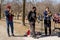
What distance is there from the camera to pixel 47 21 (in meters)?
14.1

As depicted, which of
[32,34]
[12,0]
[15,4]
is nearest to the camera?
[32,34]

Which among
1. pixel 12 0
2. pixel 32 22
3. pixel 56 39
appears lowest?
pixel 56 39

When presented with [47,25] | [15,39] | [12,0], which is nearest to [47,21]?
[47,25]

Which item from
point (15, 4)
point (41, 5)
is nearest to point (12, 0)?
point (15, 4)

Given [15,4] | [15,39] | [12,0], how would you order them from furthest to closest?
[15,4] → [12,0] → [15,39]

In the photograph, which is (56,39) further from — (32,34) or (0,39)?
(0,39)

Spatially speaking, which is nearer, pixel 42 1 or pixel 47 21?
pixel 47 21

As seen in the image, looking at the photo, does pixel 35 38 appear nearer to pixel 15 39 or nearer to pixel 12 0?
pixel 15 39

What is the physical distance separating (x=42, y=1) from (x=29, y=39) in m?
32.1

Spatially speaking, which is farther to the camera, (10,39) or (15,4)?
(15,4)

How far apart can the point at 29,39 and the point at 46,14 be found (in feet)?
6.41

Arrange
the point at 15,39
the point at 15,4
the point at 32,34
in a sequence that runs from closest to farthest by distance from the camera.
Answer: the point at 15,39 < the point at 32,34 < the point at 15,4

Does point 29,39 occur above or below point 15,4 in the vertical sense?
below

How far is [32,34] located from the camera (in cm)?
1372
